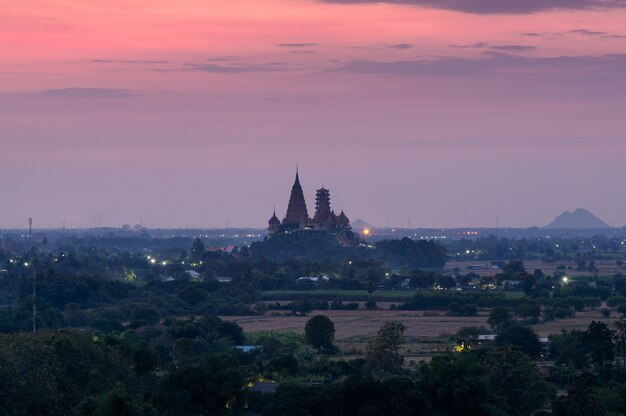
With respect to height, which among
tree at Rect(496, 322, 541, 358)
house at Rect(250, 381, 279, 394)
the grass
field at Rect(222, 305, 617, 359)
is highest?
the grass

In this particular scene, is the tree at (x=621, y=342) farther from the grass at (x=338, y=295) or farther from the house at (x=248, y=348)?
the grass at (x=338, y=295)

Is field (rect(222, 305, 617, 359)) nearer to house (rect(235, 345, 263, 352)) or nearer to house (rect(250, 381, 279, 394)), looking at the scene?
house (rect(235, 345, 263, 352))

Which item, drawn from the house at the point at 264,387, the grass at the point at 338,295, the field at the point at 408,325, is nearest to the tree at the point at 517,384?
the house at the point at 264,387

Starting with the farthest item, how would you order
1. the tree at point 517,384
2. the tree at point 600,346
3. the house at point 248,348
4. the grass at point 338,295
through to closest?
1. the grass at point 338,295
2. the house at point 248,348
3. the tree at point 600,346
4. the tree at point 517,384

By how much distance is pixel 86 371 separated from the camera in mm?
57031

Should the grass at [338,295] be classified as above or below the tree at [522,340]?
above

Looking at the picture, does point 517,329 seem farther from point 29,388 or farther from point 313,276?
point 313,276

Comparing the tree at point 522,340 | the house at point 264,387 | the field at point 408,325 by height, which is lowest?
the house at point 264,387

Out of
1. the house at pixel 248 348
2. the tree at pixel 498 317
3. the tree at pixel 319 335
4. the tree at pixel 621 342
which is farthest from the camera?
the tree at pixel 498 317

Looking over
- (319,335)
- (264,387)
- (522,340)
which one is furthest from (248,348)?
(264,387)

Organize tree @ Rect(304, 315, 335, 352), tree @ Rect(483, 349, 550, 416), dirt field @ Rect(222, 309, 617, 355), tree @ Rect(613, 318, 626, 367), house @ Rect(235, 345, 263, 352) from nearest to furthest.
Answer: tree @ Rect(483, 349, 550, 416) < tree @ Rect(613, 318, 626, 367) < house @ Rect(235, 345, 263, 352) < tree @ Rect(304, 315, 335, 352) < dirt field @ Rect(222, 309, 617, 355)

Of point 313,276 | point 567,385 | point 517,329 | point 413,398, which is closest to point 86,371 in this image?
point 413,398

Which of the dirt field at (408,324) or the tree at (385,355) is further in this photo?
the dirt field at (408,324)

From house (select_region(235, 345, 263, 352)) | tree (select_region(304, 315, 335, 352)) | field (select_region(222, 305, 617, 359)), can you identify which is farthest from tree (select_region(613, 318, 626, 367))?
house (select_region(235, 345, 263, 352))
